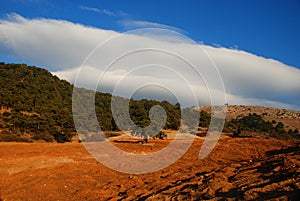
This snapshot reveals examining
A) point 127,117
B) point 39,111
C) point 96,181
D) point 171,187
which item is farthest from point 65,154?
point 39,111

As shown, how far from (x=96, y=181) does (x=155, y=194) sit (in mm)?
3434

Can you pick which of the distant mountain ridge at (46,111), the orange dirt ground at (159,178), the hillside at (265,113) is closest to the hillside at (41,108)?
the distant mountain ridge at (46,111)

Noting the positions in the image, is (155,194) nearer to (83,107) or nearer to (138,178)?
(138,178)

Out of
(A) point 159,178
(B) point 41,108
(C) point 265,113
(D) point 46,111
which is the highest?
(B) point 41,108

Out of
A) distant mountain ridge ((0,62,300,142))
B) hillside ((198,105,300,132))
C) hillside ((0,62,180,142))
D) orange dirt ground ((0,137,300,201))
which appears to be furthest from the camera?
hillside ((198,105,300,132))

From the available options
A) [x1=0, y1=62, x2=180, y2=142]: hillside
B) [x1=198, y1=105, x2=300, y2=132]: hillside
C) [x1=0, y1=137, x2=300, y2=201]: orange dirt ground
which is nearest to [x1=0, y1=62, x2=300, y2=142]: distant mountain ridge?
[x1=0, y1=62, x2=180, y2=142]: hillside

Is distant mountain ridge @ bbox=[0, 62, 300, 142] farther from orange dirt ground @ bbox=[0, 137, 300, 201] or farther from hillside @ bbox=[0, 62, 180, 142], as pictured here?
orange dirt ground @ bbox=[0, 137, 300, 201]

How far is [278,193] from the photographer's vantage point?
5.66 meters

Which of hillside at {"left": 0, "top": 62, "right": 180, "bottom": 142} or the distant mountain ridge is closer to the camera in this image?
hillside at {"left": 0, "top": 62, "right": 180, "bottom": 142}

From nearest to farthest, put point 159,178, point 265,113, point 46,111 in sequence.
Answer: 1. point 159,178
2. point 46,111
3. point 265,113

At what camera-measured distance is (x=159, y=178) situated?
10.1 metres

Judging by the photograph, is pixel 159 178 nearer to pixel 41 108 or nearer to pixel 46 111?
pixel 46 111

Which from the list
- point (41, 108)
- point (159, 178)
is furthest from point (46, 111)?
point (159, 178)

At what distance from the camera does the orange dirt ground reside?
6676 mm
